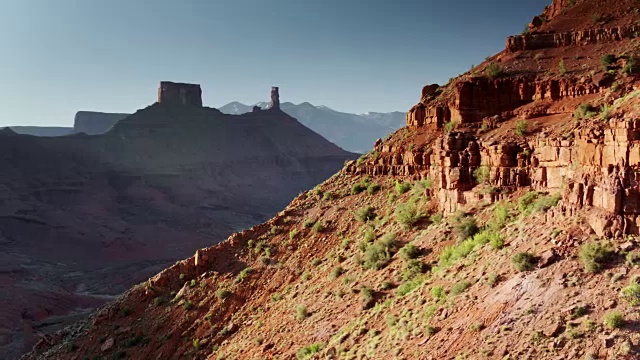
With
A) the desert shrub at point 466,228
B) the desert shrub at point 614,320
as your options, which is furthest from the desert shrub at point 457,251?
the desert shrub at point 614,320

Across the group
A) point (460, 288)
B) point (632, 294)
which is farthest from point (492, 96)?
point (632, 294)

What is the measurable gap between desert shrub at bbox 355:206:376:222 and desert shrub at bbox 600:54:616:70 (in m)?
10.9

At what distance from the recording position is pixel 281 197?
122 meters

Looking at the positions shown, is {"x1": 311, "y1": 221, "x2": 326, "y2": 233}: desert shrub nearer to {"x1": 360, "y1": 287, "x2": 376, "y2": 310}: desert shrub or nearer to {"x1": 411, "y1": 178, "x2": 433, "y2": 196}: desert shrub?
{"x1": 411, "y1": 178, "x2": 433, "y2": 196}: desert shrub

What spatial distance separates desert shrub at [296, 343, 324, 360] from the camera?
15075 mm

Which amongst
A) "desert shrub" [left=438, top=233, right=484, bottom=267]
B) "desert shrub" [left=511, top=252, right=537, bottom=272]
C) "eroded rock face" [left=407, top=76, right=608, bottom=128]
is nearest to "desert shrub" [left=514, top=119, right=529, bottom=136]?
"eroded rock face" [left=407, top=76, right=608, bottom=128]

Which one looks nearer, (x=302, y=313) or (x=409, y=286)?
(x=409, y=286)

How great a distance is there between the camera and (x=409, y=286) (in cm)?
1497

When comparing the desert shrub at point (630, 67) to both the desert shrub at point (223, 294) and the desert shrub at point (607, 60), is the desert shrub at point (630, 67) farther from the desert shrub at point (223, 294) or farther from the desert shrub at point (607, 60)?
the desert shrub at point (223, 294)

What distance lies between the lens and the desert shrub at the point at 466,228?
15.5 metres

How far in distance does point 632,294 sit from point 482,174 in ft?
26.2

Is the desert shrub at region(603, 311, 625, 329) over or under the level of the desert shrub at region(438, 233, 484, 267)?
under

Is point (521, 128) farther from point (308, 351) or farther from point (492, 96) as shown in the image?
point (308, 351)

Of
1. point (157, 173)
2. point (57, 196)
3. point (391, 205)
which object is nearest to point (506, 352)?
point (391, 205)
